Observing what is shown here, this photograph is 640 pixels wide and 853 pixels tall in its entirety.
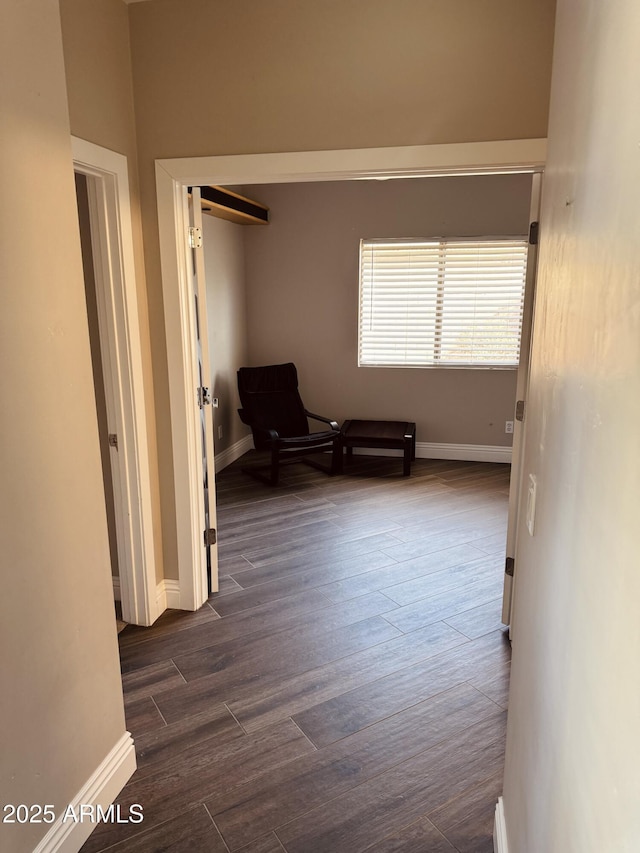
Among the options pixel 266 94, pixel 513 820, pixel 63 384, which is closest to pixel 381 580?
pixel 513 820

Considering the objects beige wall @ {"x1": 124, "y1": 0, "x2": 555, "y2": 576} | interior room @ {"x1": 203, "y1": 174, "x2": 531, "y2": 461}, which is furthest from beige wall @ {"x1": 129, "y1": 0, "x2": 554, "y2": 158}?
interior room @ {"x1": 203, "y1": 174, "x2": 531, "y2": 461}

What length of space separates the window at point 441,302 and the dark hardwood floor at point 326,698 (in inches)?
81.2

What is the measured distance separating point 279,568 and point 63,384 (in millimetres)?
2149

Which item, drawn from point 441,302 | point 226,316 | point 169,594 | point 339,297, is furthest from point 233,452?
point 169,594

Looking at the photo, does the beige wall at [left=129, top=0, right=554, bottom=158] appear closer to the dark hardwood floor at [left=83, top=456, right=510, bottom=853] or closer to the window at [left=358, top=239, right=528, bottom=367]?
the dark hardwood floor at [left=83, top=456, right=510, bottom=853]

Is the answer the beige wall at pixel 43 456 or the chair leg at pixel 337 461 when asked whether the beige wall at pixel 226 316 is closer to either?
the chair leg at pixel 337 461

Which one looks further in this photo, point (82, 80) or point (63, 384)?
point (82, 80)

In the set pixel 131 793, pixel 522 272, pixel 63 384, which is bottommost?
pixel 131 793

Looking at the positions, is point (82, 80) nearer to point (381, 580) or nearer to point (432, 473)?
point (381, 580)

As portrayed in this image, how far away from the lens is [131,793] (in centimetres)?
190

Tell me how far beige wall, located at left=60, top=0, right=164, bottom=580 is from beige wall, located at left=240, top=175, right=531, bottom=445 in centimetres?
314

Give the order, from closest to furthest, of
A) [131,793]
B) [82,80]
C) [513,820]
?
[513,820], [131,793], [82,80]

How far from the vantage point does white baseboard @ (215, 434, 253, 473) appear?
5253 mm

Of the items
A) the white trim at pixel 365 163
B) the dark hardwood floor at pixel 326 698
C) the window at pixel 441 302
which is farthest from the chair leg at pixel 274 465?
the white trim at pixel 365 163
